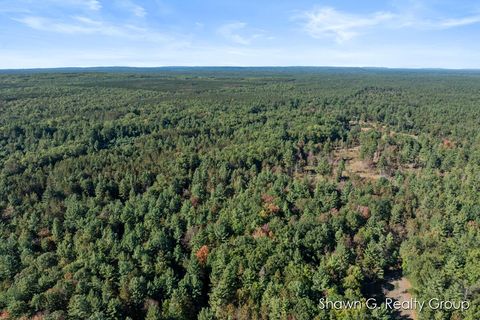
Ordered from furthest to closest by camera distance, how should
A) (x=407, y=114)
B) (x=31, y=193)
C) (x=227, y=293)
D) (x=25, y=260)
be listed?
(x=407, y=114) → (x=31, y=193) → (x=25, y=260) → (x=227, y=293)

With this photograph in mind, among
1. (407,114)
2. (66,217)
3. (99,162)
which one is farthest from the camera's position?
(407,114)

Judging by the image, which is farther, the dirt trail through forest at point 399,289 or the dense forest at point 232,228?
the dirt trail through forest at point 399,289

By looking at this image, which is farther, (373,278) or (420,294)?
(373,278)

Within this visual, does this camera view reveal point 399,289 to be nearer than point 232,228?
Yes

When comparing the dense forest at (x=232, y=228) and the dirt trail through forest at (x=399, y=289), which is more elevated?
the dense forest at (x=232, y=228)

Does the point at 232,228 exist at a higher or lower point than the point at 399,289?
higher

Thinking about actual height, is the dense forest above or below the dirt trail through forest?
above

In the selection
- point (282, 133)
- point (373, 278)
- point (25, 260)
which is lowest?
point (373, 278)

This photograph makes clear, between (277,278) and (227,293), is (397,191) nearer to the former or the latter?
(277,278)

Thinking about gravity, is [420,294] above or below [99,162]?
below

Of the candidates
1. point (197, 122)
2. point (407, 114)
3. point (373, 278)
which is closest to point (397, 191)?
point (373, 278)

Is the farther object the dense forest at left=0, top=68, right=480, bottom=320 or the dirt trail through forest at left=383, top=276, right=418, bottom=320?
the dirt trail through forest at left=383, top=276, right=418, bottom=320
